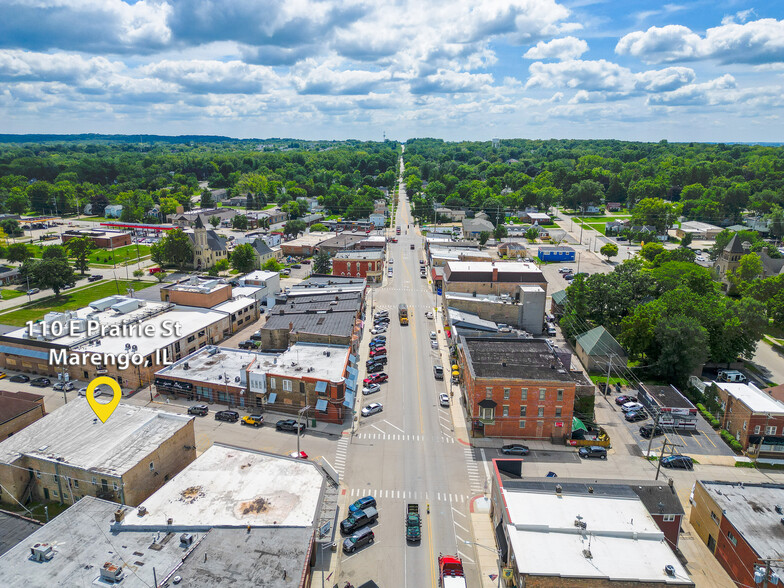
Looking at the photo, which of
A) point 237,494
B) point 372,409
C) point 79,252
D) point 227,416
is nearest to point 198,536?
point 237,494

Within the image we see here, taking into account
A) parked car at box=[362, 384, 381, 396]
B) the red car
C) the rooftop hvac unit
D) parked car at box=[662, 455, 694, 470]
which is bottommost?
parked car at box=[662, 455, 694, 470]

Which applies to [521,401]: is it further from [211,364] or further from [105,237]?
[105,237]

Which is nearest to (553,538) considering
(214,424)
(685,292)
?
(214,424)

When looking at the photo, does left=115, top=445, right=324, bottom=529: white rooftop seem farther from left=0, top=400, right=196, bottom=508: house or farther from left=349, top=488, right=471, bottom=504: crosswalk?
left=349, top=488, right=471, bottom=504: crosswalk

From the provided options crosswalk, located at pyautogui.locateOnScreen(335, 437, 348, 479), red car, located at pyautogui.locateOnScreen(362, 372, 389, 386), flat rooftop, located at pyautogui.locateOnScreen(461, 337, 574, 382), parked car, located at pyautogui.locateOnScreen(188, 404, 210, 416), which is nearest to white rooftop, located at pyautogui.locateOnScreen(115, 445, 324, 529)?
crosswalk, located at pyautogui.locateOnScreen(335, 437, 348, 479)

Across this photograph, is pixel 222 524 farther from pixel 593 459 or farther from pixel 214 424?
pixel 593 459

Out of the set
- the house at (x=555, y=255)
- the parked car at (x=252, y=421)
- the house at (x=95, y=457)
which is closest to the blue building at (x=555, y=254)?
the house at (x=555, y=255)

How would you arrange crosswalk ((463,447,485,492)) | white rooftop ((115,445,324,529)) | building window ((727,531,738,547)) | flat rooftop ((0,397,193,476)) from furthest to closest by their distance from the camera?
1. crosswalk ((463,447,485,492))
2. flat rooftop ((0,397,193,476))
3. building window ((727,531,738,547))
4. white rooftop ((115,445,324,529))
